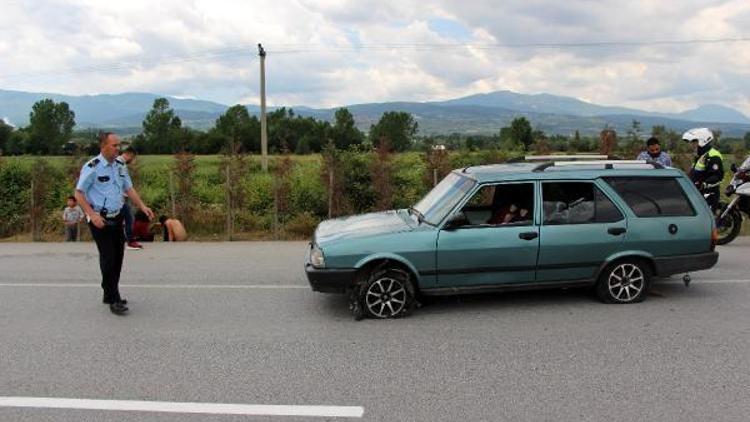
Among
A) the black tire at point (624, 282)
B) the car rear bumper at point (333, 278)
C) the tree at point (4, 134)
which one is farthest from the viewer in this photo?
the tree at point (4, 134)

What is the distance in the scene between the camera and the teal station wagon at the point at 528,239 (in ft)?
19.6

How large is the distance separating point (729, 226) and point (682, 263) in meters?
4.25

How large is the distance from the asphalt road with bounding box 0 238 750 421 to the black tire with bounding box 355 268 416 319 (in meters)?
0.17

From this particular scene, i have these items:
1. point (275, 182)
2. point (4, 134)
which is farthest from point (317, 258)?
point (4, 134)

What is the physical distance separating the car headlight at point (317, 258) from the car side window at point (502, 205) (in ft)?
4.55

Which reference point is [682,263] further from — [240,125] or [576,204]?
[240,125]

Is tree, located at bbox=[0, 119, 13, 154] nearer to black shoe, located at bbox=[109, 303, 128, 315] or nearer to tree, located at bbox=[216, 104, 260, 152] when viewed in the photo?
tree, located at bbox=[216, 104, 260, 152]

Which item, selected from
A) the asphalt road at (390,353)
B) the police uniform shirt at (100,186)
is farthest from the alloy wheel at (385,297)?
the police uniform shirt at (100,186)

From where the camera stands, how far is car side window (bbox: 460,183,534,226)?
6219 millimetres

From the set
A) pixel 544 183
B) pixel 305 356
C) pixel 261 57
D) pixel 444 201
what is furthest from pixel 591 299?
pixel 261 57

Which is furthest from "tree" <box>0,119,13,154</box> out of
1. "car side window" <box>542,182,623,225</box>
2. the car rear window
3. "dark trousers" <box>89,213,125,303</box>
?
the car rear window

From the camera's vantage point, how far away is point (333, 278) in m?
5.93

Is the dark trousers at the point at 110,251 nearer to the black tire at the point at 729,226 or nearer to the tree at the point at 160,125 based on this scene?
A: the black tire at the point at 729,226

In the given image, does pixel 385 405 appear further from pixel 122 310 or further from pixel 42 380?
pixel 122 310
